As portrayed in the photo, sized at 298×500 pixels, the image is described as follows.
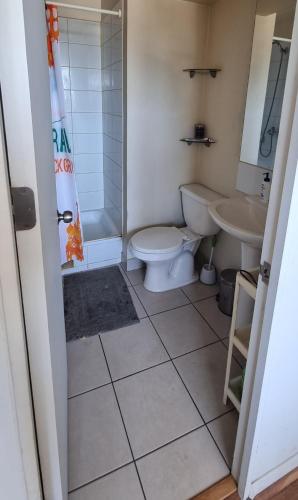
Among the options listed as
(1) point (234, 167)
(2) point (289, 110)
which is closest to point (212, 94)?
(1) point (234, 167)

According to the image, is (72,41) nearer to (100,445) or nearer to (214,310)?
(214,310)

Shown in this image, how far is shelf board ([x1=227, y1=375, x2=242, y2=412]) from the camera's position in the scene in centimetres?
137

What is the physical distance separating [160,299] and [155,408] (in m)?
0.91

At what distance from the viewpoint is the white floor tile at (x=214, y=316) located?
2.01 metres

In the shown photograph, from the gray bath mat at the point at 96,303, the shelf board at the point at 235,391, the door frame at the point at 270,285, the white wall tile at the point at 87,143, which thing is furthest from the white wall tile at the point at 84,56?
the shelf board at the point at 235,391

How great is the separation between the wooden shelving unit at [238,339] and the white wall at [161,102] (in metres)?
1.42

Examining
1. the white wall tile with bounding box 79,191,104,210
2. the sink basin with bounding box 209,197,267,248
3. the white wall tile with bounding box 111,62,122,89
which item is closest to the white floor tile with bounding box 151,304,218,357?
Answer: the sink basin with bounding box 209,197,267,248

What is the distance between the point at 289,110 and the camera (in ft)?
2.39

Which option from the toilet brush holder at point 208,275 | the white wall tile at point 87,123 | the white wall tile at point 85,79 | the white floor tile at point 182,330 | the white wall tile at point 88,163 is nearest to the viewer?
the white floor tile at point 182,330

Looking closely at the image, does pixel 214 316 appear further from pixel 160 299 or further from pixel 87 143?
pixel 87 143

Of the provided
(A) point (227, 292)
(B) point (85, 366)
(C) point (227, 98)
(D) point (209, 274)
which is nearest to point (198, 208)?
(D) point (209, 274)

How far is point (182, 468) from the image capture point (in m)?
1.25

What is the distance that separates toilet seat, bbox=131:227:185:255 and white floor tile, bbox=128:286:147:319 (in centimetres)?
37

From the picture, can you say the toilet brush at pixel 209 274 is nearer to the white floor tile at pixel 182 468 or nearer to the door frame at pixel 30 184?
the white floor tile at pixel 182 468
